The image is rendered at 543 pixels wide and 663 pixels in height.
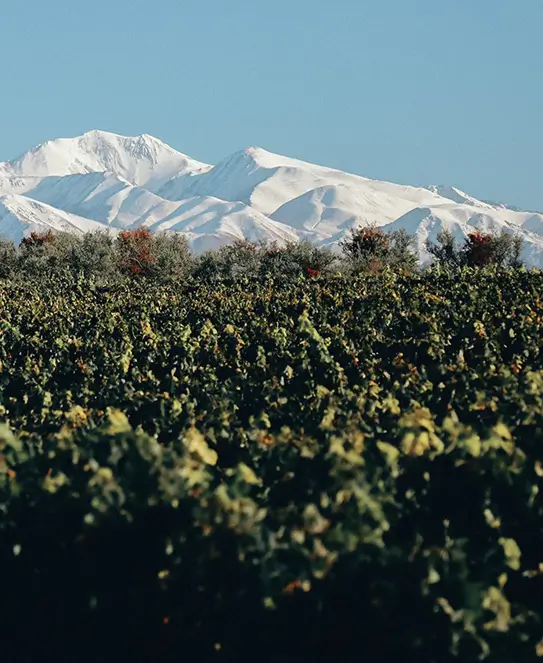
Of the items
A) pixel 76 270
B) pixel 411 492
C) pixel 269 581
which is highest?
pixel 411 492

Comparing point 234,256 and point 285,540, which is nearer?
point 285,540

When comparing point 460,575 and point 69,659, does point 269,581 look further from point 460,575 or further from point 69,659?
point 69,659

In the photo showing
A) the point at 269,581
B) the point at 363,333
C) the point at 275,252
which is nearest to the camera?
the point at 269,581

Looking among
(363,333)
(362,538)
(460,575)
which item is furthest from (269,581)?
(363,333)

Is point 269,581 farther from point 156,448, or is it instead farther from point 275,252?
point 275,252

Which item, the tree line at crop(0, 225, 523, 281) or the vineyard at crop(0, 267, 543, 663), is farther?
the tree line at crop(0, 225, 523, 281)

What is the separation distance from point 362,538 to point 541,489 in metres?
1.77

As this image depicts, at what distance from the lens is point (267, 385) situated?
39.1ft

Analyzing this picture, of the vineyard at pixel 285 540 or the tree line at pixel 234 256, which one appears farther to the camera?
the tree line at pixel 234 256

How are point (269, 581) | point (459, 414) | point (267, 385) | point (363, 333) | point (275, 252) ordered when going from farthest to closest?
point (275, 252), point (363, 333), point (267, 385), point (459, 414), point (269, 581)

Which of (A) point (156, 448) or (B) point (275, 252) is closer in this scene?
(A) point (156, 448)

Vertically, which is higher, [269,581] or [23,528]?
[269,581]

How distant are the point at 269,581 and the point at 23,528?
202cm

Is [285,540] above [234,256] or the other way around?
above
